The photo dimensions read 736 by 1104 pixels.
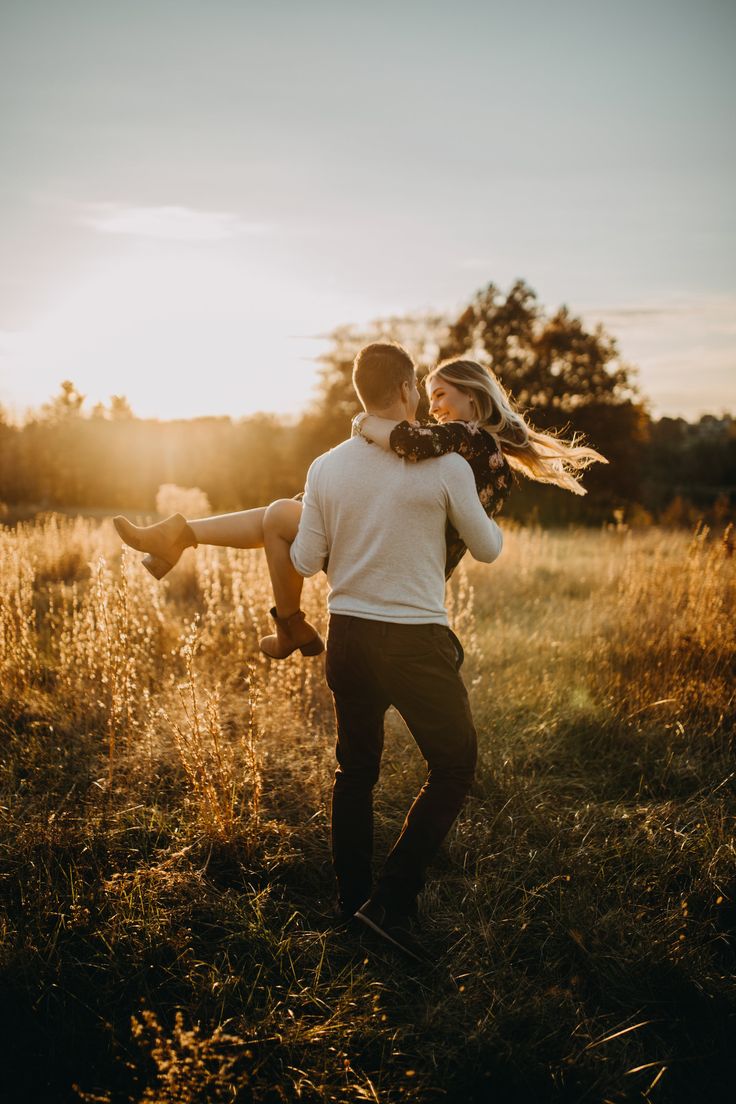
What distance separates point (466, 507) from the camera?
6.49 ft

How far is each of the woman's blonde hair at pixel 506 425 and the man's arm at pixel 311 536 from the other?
0.62 meters

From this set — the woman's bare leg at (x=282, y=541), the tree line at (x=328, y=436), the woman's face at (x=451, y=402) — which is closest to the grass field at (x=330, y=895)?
the woman's bare leg at (x=282, y=541)

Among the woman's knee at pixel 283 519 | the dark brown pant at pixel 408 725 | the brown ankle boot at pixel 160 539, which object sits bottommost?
the dark brown pant at pixel 408 725

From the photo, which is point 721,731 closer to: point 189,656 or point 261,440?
point 189,656

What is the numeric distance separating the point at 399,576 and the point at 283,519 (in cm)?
70

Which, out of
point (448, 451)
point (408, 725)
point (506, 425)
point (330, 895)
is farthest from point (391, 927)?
point (506, 425)

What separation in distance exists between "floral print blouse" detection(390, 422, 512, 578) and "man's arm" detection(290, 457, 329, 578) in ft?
1.18

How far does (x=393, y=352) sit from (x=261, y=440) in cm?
2264

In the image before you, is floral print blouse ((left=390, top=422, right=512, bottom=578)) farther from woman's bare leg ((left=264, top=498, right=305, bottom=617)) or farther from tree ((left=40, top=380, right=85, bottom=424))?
tree ((left=40, top=380, right=85, bottom=424))

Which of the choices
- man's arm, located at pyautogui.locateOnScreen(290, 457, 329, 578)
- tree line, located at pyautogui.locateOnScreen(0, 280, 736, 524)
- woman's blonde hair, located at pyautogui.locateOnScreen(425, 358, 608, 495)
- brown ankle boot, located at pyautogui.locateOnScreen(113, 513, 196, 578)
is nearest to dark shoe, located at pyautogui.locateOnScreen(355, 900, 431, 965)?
man's arm, located at pyautogui.locateOnScreen(290, 457, 329, 578)

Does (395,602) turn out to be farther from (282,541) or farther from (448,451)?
(282,541)

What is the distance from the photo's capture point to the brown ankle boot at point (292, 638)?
274cm

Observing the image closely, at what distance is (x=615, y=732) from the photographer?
372 centimetres

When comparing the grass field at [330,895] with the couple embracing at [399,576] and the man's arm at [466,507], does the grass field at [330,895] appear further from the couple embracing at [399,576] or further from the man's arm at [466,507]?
the man's arm at [466,507]
